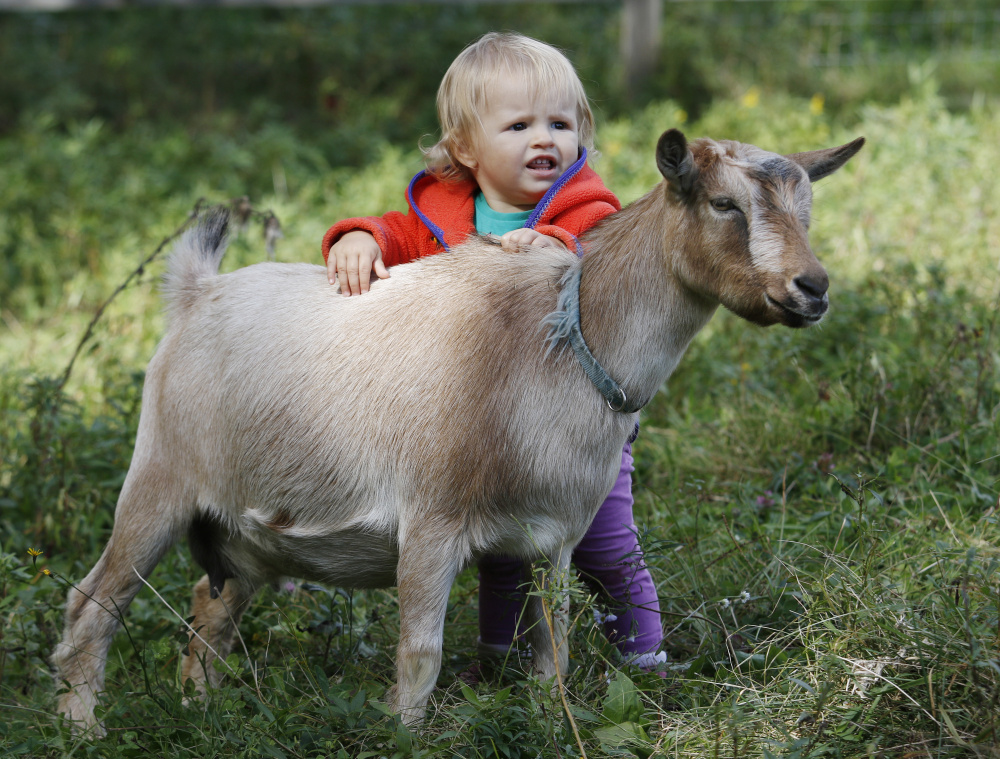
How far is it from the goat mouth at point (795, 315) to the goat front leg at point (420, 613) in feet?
3.18

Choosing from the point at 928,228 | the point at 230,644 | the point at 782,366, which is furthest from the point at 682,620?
the point at 928,228

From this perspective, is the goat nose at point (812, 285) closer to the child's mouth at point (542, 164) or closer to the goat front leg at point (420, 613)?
the child's mouth at point (542, 164)

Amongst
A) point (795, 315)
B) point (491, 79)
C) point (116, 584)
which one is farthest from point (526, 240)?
point (116, 584)

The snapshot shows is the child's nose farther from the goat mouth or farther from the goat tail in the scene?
the goat tail

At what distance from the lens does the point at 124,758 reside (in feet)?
8.02

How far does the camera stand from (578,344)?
8.11 ft

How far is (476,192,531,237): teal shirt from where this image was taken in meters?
2.89

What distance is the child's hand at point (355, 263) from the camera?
2723 mm

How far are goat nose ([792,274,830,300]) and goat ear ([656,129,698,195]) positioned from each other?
36cm

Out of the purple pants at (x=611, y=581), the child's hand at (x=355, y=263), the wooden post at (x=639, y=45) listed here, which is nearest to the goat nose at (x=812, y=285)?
the purple pants at (x=611, y=581)

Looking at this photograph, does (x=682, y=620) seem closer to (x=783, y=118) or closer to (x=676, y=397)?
(x=676, y=397)

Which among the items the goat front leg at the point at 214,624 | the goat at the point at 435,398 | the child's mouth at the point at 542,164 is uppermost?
the child's mouth at the point at 542,164

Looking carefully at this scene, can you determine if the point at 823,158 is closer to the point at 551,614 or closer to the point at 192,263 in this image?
the point at 551,614

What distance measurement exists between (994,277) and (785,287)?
125 inches
